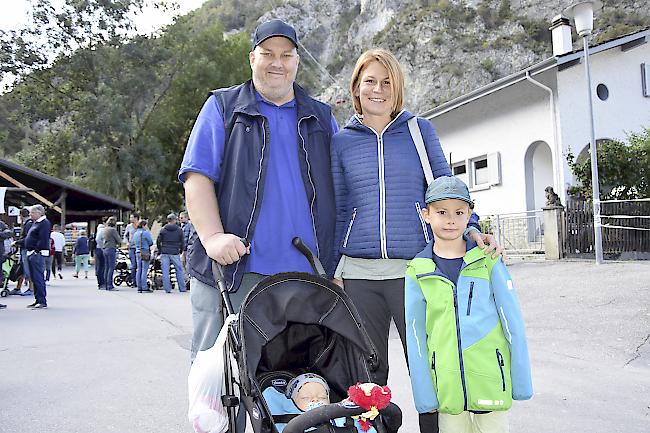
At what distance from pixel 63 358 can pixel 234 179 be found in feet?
15.5

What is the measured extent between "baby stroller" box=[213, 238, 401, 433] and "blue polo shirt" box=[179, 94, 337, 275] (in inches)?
3.9

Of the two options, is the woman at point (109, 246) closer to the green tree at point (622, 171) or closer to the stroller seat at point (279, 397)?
the green tree at point (622, 171)

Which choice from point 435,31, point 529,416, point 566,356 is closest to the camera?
point 529,416

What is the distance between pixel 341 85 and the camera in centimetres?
6494

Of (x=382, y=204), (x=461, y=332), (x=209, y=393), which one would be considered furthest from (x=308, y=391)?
(x=382, y=204)

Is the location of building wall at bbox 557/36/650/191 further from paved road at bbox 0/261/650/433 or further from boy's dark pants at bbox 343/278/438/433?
boy's dark pants at bbox 343/278/438/433

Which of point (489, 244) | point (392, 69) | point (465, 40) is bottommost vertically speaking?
point (489, 244)

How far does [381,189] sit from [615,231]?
1269 cm

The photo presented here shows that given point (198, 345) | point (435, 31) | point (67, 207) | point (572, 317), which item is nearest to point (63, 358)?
point (198, 345)

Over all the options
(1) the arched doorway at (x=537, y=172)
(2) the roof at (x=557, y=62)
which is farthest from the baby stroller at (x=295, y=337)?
(1) the arched doorway at (x=537, y=172)

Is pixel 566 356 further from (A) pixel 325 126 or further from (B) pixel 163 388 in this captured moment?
(A) pixel 325 126

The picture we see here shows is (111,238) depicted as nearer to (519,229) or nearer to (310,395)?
(519,229)

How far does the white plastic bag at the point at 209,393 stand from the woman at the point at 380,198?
0.77m

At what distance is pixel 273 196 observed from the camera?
2.73m
